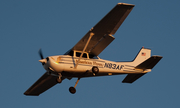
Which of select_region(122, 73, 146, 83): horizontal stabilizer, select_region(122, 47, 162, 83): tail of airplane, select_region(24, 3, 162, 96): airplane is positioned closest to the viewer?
select_region(24, 3, 162, 96): airplane

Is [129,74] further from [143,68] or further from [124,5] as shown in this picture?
[124,5]

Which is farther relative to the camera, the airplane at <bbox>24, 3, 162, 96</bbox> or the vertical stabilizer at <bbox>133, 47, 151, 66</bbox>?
the vertical stabilizer at <bbox>133, 47, 151, 66</bbox>

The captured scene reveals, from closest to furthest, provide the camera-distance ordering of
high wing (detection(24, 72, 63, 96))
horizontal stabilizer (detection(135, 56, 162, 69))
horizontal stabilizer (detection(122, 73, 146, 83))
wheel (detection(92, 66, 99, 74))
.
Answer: wheel (detection(92, 66, 99, 74)) < horizontal stabilizer (detection(135, 56, 162, 69)) < horizontal stabilizer (detection(122, 73, 146, 83)) < high wing (detection(24, 72, 63, 96))

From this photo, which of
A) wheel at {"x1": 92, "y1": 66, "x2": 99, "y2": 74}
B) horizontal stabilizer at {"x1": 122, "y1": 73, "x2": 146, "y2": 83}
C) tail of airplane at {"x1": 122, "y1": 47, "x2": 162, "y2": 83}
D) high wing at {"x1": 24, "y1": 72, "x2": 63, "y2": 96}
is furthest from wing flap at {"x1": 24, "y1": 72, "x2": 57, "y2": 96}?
tail of airplane at {"x1": 122, "y1": 47, "x2": 162, "y2": 83}

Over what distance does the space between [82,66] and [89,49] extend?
55.0 inches

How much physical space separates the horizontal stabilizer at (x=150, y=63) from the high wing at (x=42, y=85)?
20.6ft

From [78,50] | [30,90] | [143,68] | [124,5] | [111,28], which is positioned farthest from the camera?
[30,90]

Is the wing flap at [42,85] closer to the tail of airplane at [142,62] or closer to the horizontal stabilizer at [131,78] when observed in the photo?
the horizontal stabilizer at [131,78]

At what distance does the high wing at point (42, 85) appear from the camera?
77.6 ft

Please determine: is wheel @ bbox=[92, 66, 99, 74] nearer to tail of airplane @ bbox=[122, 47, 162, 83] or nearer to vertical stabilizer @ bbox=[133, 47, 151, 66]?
tail of airplane @ bbox=[122, 47, 162, 83]

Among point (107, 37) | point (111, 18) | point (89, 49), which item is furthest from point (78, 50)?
point (111, 18)

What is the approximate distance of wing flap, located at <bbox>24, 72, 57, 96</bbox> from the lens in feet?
77.6

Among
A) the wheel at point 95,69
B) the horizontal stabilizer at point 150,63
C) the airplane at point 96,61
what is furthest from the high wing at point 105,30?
the horizontal stabilizer at point 150,63

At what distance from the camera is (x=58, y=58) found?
19828 mm
